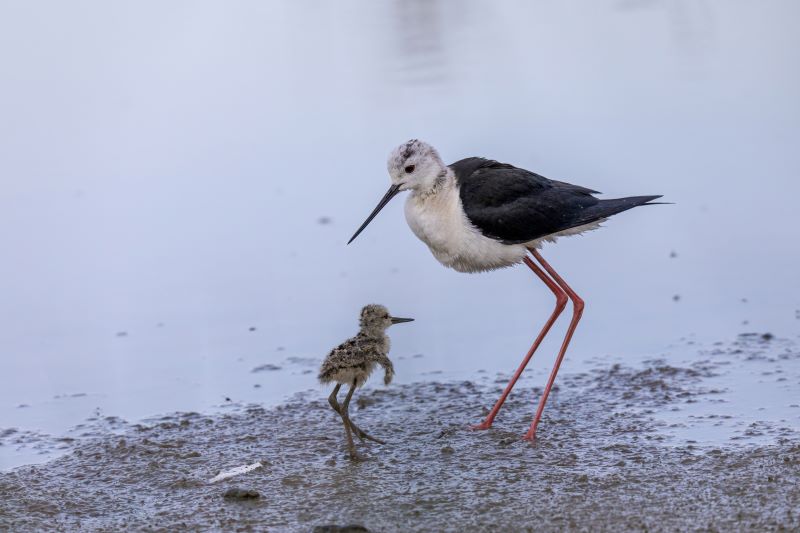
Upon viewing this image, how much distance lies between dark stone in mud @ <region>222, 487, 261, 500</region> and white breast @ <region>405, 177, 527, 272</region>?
5.93 feet

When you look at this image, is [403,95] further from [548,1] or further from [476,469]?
[476,469]

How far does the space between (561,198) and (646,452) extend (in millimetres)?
1592

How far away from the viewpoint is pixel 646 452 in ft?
18.3

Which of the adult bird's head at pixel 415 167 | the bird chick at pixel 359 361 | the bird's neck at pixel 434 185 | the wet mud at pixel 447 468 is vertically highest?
the adult bird's head at pixel 415 167

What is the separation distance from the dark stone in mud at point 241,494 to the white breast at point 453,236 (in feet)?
5.93

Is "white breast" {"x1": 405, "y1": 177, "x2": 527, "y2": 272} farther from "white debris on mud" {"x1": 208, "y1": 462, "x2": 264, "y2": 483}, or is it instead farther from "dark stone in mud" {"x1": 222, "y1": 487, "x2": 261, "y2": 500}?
"dark stone in mud" {"x1": 222, "y1": 487, "x2": 261, "y2": 500}

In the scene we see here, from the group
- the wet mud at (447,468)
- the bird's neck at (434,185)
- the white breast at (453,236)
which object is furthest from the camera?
the bird's neck at (434,185)

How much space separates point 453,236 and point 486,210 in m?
0.21

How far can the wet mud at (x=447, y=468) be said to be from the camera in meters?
4.94

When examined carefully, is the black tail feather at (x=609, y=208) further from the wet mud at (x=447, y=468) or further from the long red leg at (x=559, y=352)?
the wet mud at (x=447, y=468)

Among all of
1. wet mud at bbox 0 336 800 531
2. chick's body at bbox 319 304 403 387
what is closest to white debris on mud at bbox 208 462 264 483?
wet mud at bbox 0 336 800 531

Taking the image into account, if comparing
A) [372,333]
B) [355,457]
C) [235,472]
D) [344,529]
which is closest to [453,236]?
[372,333]

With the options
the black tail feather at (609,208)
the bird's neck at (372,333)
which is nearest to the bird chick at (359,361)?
the bird's neck at (372,333)

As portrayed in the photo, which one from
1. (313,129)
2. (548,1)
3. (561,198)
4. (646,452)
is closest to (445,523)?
(646,452)
